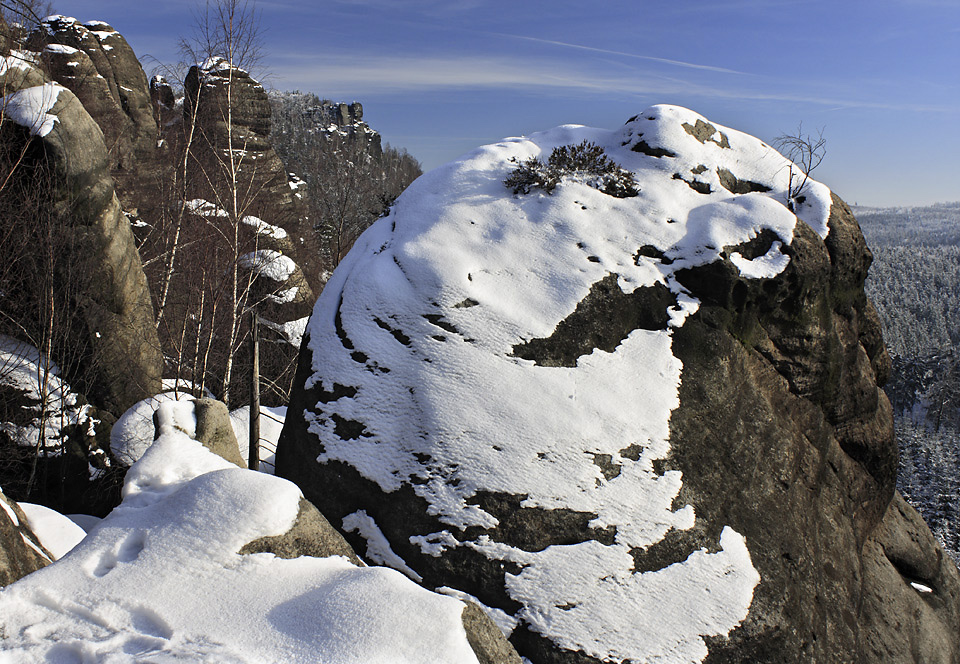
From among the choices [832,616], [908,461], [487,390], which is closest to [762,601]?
[832,616]

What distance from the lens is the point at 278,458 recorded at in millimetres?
6238

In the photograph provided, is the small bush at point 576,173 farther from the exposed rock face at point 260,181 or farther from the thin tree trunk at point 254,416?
the exposed rock face at point 260,181

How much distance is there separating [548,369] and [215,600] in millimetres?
3515

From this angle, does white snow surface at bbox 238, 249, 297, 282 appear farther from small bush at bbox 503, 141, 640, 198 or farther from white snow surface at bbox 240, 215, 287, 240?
small bush at bbox 503, 141, 640, 198

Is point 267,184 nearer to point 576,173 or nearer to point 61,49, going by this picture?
point 61,49

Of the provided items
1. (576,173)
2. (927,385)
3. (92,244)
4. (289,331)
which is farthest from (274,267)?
(927,385)

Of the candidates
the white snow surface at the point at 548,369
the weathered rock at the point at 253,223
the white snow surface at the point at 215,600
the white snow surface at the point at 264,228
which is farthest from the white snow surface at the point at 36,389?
the white snow surface at the point at 215,600

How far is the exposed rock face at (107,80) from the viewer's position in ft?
69.9

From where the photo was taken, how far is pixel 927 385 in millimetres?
79562

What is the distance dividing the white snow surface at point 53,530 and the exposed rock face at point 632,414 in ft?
8.73

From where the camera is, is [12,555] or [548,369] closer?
[12,555]

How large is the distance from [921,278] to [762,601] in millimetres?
201305

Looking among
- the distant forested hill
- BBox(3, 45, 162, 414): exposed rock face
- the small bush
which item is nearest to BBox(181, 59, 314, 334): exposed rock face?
BBox(3, 45, 162, 414): exposed rock face

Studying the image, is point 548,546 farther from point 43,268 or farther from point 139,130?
point 139,130
